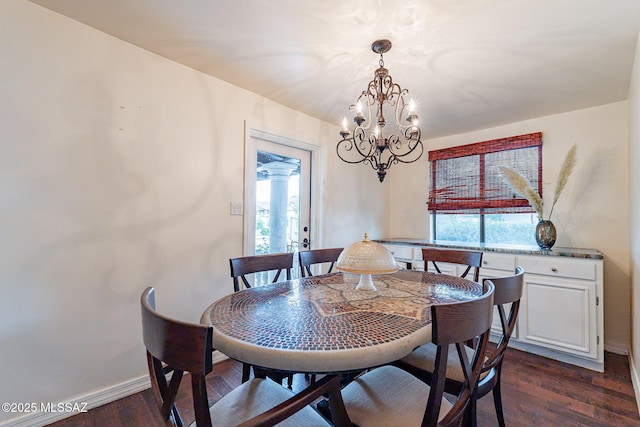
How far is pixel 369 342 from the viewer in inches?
36.2

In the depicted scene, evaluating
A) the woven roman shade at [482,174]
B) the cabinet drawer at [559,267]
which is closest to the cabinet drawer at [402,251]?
the woven roman shade at [482,174]

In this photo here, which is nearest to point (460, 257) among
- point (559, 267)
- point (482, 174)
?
point (559, 267)

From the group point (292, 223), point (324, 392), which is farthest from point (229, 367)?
point (324, 392)

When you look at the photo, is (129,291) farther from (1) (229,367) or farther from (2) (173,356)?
(2) (173,356)

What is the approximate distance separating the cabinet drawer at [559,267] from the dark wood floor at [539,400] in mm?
720

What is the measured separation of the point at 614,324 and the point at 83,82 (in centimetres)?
449

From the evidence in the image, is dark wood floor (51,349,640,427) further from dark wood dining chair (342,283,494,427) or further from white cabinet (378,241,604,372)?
dark wood dining chair (342,283,494,427)

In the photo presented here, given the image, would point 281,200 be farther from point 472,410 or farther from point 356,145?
point 472,410

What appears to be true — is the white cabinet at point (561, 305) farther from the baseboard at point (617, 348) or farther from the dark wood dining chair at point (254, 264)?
the dark wood dining chair at point (254, 264)

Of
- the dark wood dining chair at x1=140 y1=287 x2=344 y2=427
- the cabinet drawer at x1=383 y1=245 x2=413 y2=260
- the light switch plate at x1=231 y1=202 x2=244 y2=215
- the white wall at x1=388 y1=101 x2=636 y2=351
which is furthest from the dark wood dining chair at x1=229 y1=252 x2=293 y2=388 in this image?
the white wall at x1=388 y1=101 x2=636 y2=351

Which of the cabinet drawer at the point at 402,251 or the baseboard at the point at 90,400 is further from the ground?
the cabinet drawer at the point at 402,251

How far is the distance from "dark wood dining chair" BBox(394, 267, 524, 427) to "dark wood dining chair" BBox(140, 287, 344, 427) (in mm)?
652

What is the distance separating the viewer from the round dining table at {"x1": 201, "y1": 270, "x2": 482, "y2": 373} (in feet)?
2.82

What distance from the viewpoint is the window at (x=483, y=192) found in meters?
3.03
